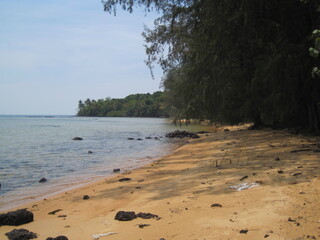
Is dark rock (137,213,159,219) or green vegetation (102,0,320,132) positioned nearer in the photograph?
dark rock (137,213,159,219)

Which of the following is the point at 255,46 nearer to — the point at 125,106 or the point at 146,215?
the point at 146,215

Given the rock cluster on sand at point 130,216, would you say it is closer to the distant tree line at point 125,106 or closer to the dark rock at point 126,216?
the dark rock at point 126,216

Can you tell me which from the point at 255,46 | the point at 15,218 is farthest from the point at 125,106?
the point at 15,218

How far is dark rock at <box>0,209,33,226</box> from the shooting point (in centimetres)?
551

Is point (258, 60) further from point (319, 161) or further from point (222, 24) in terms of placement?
point (319, 161)

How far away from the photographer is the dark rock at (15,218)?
5.51m

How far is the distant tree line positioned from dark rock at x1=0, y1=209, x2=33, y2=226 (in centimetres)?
12974

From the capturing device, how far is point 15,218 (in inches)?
219

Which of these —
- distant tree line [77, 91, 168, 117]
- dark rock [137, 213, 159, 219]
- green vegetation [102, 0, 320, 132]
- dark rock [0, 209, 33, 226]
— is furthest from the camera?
distant tree line [77, 91, 168, 117]

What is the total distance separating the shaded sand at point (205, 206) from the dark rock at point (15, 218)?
0.14 m

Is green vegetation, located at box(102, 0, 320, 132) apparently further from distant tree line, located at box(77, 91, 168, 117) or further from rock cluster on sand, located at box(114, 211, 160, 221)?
distant tree line, located at box(77, 91, 168, 117)

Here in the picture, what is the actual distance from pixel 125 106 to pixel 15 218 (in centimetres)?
16779

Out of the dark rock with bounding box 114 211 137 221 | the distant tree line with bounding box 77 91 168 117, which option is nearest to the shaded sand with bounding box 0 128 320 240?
the dark rock with bounding box 114 211 137 221

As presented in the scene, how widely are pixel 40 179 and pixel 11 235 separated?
6697mm
